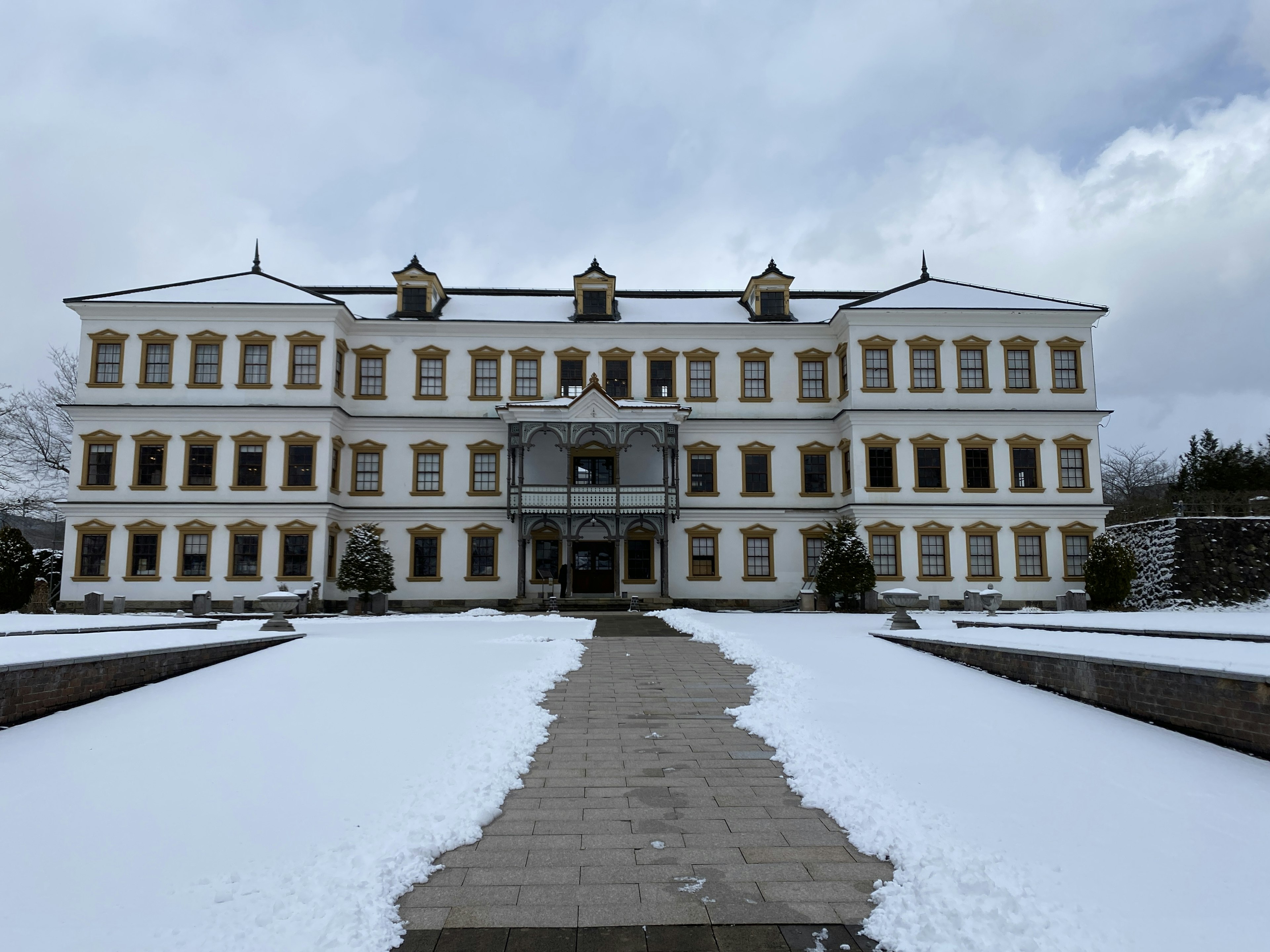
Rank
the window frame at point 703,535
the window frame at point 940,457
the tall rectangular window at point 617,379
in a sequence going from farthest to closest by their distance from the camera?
the tall rectangular window at point 617,379 → the window frame at point 703,535 → the window frame at point 940,457

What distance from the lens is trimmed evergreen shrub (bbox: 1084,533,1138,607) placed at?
1096 inches

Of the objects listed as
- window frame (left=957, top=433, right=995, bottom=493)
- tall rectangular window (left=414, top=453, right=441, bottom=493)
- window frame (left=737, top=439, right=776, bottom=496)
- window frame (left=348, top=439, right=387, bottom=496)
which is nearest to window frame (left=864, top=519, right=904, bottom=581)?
window frame (left=957, top=433, right=995, bottom=493)

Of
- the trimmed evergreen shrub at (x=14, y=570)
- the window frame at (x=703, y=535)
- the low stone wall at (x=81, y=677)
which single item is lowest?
the low stone wall at (x=81, y=677)

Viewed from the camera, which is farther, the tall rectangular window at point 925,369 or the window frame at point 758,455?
the window frame at point 758,455

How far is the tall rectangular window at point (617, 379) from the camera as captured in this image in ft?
105

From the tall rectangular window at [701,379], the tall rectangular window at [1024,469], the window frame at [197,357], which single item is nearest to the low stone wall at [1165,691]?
the tall rectangular window at [1024,469]

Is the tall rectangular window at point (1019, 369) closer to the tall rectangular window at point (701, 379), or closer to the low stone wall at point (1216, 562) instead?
the low stone wall at point (1216, 562)

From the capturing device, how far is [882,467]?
30172mm

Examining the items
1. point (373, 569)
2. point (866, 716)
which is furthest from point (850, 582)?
point (866, 716)

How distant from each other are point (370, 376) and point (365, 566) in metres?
8.18

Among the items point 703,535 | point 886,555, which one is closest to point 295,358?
point 703,535

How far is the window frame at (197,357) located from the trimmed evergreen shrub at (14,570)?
7.39m

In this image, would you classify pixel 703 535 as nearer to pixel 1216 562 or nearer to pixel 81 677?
pixel 1216 562

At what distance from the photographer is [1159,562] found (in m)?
29.9
